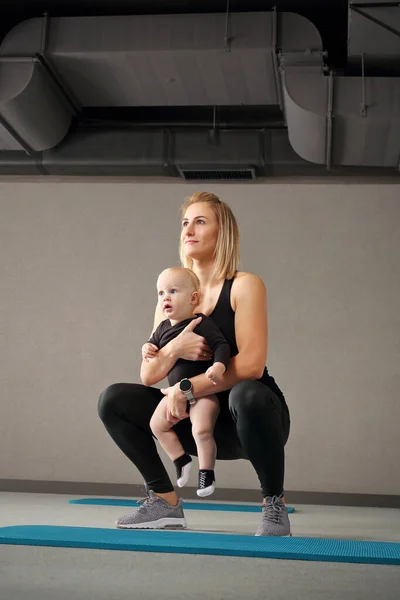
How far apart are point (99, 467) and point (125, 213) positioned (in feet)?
6.35

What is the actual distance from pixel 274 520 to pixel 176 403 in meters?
0.44

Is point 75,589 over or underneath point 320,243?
underneath

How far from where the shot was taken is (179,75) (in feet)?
15.2

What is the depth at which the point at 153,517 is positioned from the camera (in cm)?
236

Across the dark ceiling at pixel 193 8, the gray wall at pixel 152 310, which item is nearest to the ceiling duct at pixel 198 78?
the dark ceiling at pixel 193 8

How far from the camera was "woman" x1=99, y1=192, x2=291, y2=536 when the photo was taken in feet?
7.06

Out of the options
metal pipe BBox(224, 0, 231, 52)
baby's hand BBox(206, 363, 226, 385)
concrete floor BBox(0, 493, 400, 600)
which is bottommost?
concrete floor BBox(0, 493, 400, 600)

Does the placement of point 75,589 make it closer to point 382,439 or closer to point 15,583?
point 15,583

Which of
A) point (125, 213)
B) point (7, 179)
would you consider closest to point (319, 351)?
point (125, 213)

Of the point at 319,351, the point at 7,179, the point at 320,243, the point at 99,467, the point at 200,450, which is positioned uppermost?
the point at 7,179

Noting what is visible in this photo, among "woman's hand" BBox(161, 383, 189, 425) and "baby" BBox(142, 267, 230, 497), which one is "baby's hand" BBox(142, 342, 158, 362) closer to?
"baby" BBox(142, 267, 230, 497)

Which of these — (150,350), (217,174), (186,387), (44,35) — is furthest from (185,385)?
(217,174)

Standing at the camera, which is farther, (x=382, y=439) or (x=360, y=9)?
(x=382, y=439)

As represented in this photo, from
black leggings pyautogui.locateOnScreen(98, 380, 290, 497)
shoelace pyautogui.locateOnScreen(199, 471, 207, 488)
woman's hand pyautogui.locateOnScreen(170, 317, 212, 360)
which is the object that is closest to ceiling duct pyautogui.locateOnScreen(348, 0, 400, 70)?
woman's hand pyautogui.locateOnScreen(170, 317, 212, 360)
